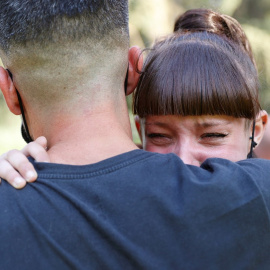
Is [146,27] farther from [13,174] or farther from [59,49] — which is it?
[13,174]

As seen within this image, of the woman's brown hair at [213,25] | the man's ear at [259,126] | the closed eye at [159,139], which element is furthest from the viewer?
the woman's brown hair at [213,25]

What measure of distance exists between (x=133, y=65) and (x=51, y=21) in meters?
0.42

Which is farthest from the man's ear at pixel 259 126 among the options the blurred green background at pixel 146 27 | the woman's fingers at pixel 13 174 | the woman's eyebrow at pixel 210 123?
the blurred green background at pixel 146 27

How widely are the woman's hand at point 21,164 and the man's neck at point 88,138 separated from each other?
0.04 metres

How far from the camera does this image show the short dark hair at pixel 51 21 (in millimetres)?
1776

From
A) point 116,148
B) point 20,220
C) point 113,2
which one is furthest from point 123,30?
point 20,220

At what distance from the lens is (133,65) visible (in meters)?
2.05

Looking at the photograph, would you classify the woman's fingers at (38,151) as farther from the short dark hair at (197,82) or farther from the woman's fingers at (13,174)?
the short dark hair at (197,82)

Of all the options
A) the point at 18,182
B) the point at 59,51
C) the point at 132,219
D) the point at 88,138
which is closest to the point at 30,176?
the point at 18,182

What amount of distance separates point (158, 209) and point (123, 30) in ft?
2.49

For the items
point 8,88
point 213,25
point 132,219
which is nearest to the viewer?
point 132,219

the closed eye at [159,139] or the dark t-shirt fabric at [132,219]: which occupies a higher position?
the dark t-shirt fabric at [132,219]

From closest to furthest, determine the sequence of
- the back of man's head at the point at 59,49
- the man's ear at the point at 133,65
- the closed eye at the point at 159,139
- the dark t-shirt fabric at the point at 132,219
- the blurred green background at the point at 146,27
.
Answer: the dark t-shirt fabric at the point at 132,219, the back of man's head at the point at 59,49, the man's ear at the point at 133,65, the closed eye at the point at 159,139, the blurred green background at the point at 146,27

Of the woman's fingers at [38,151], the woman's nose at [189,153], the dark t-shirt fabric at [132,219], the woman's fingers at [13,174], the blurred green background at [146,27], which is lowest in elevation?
the blurred green background at [146,27]
